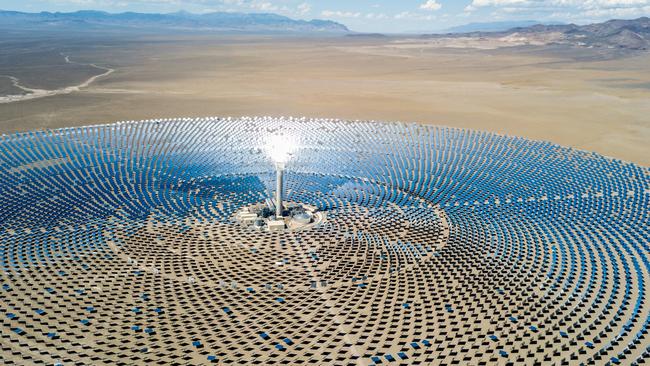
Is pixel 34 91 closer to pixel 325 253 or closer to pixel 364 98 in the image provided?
pixel 364 98

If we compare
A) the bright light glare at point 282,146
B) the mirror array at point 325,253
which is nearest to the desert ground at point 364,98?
the bright light glare at point 282,146

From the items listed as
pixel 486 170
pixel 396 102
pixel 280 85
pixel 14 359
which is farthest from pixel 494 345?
pixel 280 85

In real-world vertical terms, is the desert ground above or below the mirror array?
above

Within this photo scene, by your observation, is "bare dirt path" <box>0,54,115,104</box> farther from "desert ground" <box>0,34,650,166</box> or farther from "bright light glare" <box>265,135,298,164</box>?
"bright light glare" <box>265,135,298,164</box>

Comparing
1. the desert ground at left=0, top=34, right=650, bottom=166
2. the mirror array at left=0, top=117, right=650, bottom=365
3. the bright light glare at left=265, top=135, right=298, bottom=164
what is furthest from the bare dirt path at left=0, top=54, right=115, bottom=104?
the bright light glare at left=265, top=135, right=298, bottom=164

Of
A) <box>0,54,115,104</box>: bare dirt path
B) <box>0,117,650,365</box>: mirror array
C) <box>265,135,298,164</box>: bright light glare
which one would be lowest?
<box>0,117,650,365</box>: mirror array

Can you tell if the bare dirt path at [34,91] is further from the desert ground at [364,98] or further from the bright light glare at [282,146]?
the bright light glare at [282,146]

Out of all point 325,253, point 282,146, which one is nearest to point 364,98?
point 282,146
